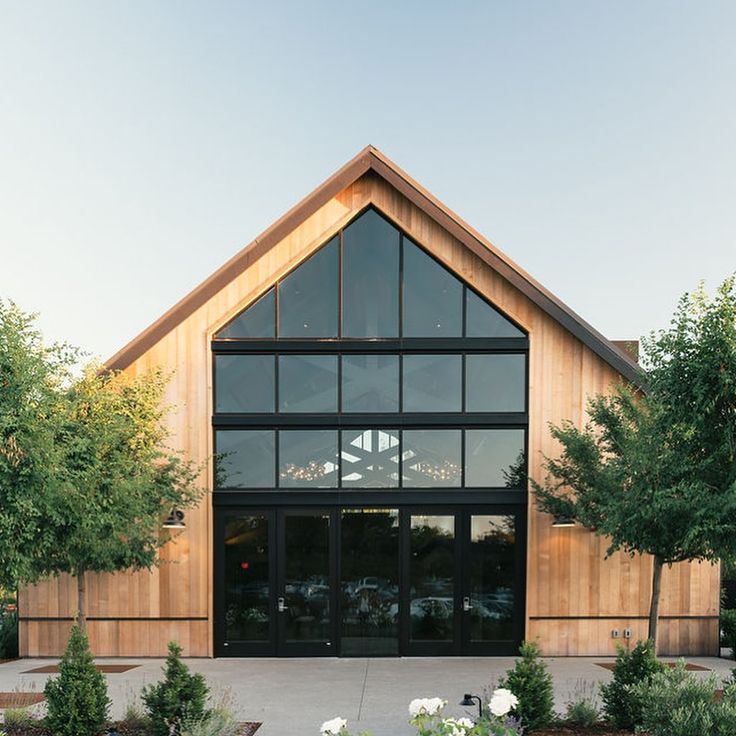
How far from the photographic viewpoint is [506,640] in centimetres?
1320

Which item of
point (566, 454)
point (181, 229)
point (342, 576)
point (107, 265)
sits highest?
point (181, 229)

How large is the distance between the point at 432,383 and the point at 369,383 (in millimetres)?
1207

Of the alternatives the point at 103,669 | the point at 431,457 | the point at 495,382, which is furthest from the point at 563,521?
the point at 103,669

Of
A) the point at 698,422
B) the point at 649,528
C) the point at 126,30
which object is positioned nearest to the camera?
the point at 698,422

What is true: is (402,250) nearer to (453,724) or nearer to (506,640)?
(506,640)

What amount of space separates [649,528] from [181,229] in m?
23.6

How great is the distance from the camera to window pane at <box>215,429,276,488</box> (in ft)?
43.8

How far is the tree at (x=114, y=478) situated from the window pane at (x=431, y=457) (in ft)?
13.1

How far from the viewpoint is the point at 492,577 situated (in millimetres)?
13281

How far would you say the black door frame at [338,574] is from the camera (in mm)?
13133

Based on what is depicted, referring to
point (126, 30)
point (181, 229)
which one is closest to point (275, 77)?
point (126, 30)

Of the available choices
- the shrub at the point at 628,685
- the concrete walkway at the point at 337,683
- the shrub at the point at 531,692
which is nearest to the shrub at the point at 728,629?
the concrete walkway at the point at 337,683

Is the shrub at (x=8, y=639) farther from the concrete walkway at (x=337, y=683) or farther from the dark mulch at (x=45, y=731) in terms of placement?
the dark mulch at (x=45, y=731)

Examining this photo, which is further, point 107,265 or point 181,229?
point 181,229
